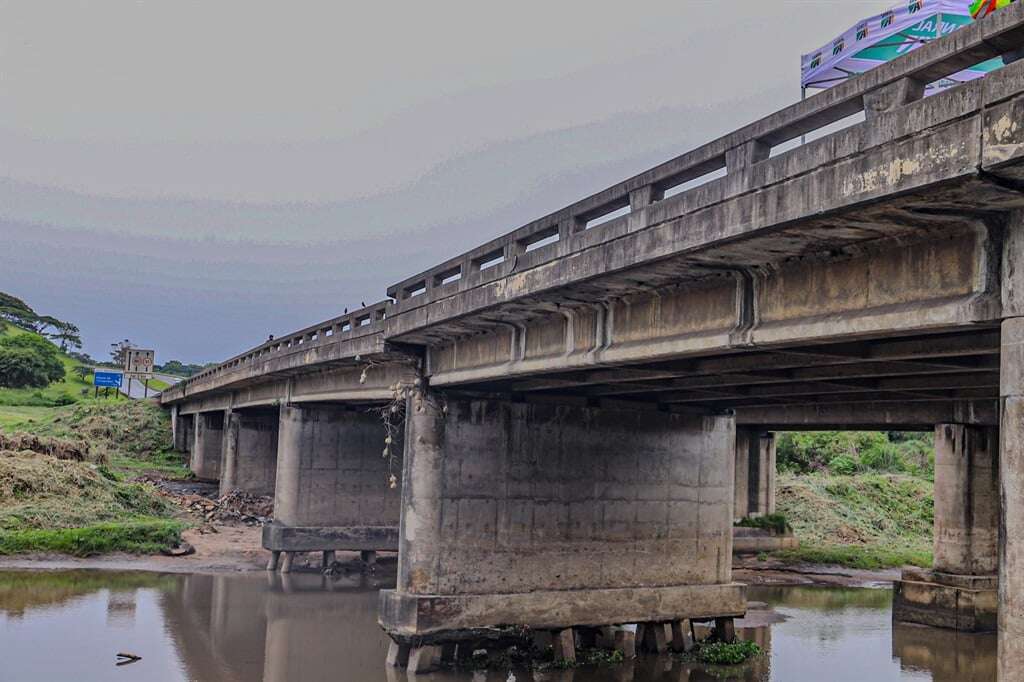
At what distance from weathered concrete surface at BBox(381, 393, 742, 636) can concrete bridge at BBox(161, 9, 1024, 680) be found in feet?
0.15

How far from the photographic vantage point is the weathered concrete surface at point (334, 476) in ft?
107

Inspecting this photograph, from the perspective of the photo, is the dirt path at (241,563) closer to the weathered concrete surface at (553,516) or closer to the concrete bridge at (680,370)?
the concrete bridge at (680,370)

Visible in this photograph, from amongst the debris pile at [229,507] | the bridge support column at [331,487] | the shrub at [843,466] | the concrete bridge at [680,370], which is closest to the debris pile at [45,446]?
the debris pile at [229,507]

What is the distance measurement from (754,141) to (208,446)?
5305cm

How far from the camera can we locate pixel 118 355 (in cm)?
17000

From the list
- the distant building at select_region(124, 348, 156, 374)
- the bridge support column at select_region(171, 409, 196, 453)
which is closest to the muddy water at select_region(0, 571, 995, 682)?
the bridge support column at select_region(171, 409, 196, 453)

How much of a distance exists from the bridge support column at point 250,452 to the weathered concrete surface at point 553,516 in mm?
26869

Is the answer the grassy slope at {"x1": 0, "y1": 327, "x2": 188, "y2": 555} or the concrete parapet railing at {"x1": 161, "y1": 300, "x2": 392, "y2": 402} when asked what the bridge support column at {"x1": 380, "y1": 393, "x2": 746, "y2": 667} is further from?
the grassy slope at {"x1": 0, "y1": 327, "x2": 188, "y2": 555}

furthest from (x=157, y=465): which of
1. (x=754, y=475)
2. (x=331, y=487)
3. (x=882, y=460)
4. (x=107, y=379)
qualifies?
(x=107, y=379)

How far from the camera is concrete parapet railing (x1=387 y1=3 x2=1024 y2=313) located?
26.1 feet

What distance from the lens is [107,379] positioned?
10650 cm

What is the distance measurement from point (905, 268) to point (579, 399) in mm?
12395

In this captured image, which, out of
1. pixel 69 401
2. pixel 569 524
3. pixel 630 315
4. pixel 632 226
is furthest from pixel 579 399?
pixel 69 401

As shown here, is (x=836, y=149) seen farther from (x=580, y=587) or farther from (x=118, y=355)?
(x=118, y=355)
